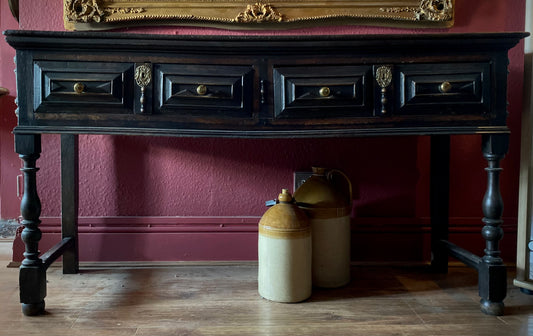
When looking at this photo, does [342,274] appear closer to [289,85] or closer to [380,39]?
[289,85]

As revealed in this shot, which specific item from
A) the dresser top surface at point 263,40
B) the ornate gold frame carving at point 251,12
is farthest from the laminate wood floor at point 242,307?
the ornate gold frame carving at point 251,12

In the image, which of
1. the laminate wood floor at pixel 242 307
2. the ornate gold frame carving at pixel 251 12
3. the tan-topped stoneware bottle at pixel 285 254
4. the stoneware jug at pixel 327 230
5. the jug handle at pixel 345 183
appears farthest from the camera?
the ornate gold frame carving at pixel 251 12

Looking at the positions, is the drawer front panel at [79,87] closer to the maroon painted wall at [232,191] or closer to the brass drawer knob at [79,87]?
the brass drawer knob at [79,87]

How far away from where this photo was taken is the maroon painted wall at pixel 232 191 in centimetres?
182

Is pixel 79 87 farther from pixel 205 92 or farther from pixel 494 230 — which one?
pixel 494 230

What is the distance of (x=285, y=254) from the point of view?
1369mm

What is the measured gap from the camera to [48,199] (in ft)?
5.99

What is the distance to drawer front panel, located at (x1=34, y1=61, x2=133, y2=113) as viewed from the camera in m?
1.27

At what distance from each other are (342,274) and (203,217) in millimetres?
657

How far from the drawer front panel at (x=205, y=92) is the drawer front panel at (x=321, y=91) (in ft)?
0.36

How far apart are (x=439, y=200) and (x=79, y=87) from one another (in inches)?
55.4

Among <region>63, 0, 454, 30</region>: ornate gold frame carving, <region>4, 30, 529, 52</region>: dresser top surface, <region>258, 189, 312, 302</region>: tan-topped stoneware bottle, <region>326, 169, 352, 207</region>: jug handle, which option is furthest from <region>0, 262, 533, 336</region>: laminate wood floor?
<region>63, 0, 454, 30</region>: ornate gold frame carving

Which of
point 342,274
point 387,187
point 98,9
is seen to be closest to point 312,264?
point 342,274

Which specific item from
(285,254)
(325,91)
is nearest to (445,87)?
(325,91)
